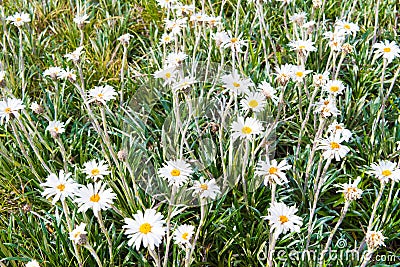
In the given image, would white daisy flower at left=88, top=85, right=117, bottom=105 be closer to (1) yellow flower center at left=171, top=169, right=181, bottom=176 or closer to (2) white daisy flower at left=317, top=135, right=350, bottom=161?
(1) yellow flower center at left=171, top=169, right=181, bottom=176

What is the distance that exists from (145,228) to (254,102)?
3.01 feet

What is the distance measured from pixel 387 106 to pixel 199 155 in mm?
1400

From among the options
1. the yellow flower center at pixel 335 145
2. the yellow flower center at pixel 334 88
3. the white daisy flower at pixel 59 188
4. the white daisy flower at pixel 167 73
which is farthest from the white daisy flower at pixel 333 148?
the white daisy flower at pixel 59 188

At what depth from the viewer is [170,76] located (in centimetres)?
263

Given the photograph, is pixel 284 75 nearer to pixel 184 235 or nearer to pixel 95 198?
pixel 184 235

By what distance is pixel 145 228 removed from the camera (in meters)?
1.71

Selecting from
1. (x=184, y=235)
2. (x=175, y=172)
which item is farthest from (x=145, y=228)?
(x=175, y=172)

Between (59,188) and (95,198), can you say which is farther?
(59,188)

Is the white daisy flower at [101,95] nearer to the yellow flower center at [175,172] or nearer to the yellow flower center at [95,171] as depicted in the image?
the yellow flower center at [95,171]

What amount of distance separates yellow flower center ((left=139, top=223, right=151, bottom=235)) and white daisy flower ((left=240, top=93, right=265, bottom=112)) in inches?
33.1

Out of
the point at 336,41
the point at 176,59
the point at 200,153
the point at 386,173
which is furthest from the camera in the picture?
the point at 200,153

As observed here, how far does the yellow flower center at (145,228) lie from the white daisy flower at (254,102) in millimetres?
841

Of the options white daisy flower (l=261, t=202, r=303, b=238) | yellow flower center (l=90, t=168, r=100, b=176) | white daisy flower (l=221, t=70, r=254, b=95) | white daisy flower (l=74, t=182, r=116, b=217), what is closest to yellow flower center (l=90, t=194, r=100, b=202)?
white daisy flower (l=74, t=182, r=116, b=217)

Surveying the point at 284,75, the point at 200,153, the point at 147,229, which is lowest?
the point at 200,153
